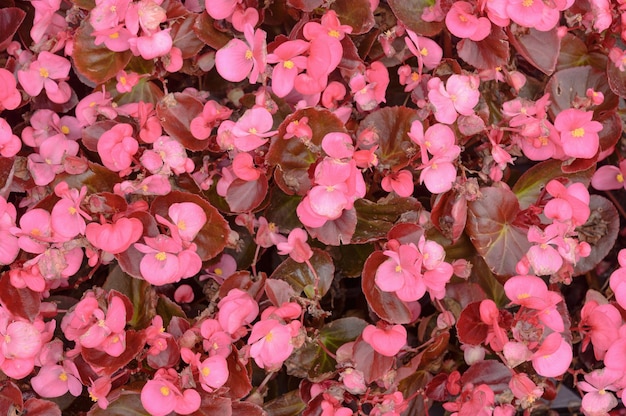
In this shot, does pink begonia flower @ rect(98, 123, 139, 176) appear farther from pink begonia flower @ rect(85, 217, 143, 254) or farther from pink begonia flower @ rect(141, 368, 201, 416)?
pink begonia flower @ rect(141, 368, 201, 416)

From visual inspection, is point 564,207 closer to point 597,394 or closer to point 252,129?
point 597,394

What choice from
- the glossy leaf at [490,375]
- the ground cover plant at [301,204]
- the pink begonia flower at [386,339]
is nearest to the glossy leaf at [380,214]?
the ground cover plant at [301,204]

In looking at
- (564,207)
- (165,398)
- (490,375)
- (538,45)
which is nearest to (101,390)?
(165,398)

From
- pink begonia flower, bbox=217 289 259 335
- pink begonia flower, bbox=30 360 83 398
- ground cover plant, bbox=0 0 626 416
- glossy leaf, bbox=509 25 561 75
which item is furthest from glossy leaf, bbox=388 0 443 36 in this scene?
pink begonia flower, bbox=30 360 83 398

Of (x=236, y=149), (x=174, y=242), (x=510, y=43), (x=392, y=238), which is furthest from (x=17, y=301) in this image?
(x=510, y=43)

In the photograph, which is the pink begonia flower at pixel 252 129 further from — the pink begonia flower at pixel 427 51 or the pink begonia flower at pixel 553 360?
the pink begonia flower at pixel 553 360
